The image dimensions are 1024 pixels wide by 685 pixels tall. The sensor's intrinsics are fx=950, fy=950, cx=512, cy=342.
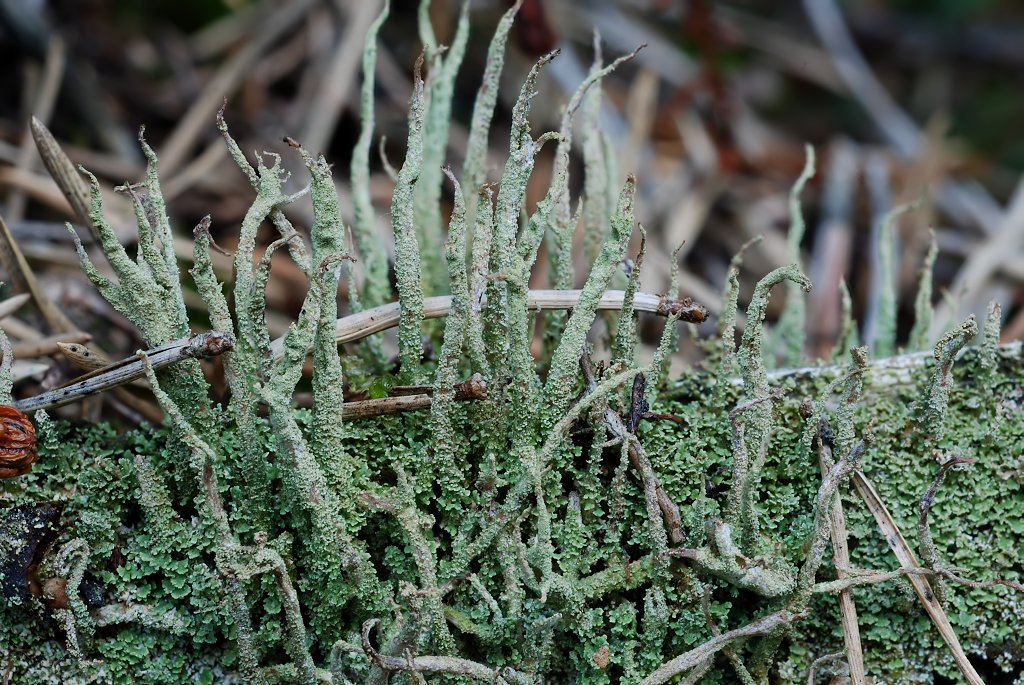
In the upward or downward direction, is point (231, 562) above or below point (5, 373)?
below

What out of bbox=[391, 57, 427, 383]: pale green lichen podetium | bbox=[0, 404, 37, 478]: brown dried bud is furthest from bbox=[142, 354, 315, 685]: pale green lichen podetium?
bbox=[391, 57, 427, 383]: pale green lichen podetium

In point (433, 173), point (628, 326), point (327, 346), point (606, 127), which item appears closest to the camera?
point (327, 346)

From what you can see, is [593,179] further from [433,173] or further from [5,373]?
[5,373]

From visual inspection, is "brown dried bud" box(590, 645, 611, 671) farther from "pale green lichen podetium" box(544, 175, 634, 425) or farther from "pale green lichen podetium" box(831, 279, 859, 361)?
"pale green lichen podetium" box(831, 279, 859, 361)

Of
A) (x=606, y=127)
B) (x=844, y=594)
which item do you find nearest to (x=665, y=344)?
(x=844, y=594)

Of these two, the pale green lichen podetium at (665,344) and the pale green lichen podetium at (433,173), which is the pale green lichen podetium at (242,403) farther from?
the pale green lichen podetium at (665,344)

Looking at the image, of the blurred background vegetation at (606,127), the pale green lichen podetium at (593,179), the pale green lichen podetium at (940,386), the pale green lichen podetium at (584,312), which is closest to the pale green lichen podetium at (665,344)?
the pale green lichen podetium at (584,312)

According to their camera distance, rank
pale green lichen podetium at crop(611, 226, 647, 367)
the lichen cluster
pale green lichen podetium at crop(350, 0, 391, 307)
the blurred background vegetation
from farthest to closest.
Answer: the blurred background vegetation
pale green lichen podetium at crop(350, 0, 391, 307)
pale green lichen podetium at crop(611, 226, 647, 367)
the lichen cluster
